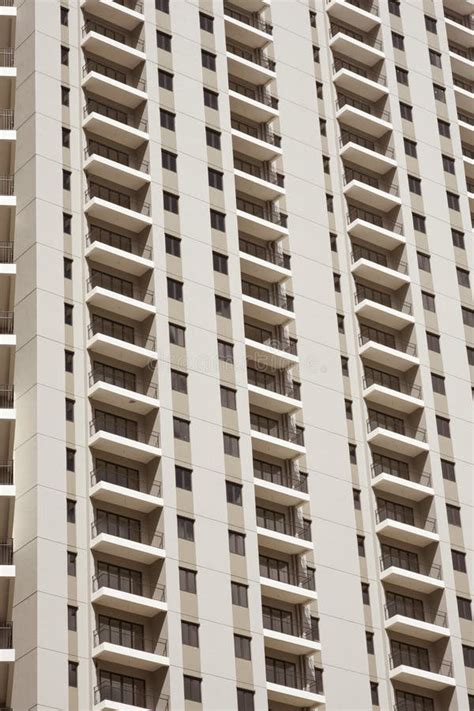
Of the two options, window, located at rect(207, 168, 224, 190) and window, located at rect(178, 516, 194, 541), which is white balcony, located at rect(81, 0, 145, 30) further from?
window, located at rect(178, 516, 194, 541)

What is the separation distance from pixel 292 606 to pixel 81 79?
27.3 meters

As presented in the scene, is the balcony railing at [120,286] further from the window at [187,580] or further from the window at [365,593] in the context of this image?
the window at [365,593]

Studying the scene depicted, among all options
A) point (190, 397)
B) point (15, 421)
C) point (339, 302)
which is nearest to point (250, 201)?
point (339, 302)

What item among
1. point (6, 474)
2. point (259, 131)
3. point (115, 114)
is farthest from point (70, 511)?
point (259, 131)

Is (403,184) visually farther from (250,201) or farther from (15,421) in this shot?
(15,421)

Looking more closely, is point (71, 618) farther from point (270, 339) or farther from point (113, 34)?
point (113, 34)

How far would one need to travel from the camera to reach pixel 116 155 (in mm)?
80750

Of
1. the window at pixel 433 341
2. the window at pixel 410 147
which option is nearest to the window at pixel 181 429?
the window at pixel 433 341

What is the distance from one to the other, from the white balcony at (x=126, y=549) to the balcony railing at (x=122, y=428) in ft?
17.5

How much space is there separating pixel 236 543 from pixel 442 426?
49.8 ft

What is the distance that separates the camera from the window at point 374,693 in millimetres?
72562

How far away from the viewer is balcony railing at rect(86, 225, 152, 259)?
7756 cm

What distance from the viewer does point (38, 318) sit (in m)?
71.7

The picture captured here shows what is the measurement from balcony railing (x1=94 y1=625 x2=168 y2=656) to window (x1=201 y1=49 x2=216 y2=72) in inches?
1210
